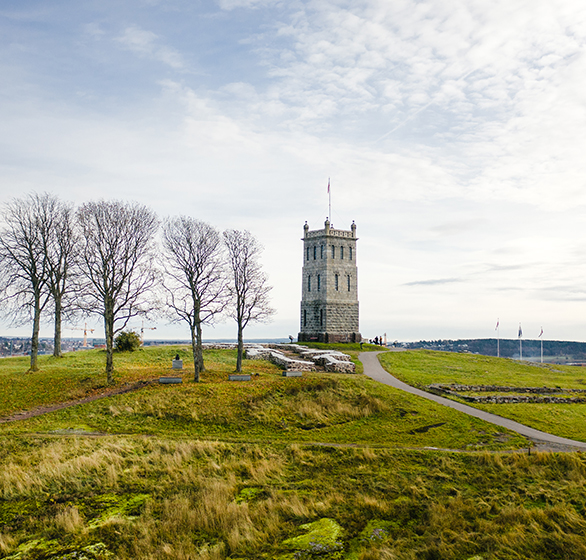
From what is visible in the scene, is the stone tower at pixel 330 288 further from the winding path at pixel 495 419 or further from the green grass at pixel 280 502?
the green grass at pixel 280 502

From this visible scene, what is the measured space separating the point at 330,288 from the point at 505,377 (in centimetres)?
2618

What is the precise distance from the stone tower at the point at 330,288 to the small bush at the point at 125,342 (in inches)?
955

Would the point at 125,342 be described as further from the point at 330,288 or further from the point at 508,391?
the point at 508,391

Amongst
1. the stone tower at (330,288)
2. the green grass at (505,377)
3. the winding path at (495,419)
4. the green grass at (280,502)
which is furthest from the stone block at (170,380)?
the stone tower at (330,288)

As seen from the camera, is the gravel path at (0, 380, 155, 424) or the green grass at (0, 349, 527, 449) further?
the gravel path at (0, 380, 155, 424)

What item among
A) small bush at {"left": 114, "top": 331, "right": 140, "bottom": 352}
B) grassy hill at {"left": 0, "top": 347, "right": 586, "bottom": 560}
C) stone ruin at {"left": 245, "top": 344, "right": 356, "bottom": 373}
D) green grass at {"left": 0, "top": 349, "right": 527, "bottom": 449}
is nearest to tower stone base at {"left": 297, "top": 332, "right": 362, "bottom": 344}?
stone ruin at {"left": 245, "top": 344, "right": 356, "bottom": 373}

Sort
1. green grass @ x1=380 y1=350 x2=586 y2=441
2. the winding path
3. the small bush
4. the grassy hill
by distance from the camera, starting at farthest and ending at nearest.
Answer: the small bush < green grass @ x1=380 y1=350 x2=586 y2=441 < the winding path < the grassy hill

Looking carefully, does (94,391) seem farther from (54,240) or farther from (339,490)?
(339,490)

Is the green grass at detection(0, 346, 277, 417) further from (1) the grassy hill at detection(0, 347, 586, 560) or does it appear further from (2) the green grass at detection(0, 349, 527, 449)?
(2) the green grass at detection(0, 349, 527, 449)

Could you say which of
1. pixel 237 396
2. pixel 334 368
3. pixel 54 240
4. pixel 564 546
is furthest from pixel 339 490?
pixel 54 240

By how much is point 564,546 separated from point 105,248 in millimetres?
27471

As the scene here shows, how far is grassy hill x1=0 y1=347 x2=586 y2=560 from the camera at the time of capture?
912cm

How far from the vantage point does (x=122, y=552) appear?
886 centimetres

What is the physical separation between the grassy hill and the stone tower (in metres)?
34.3
